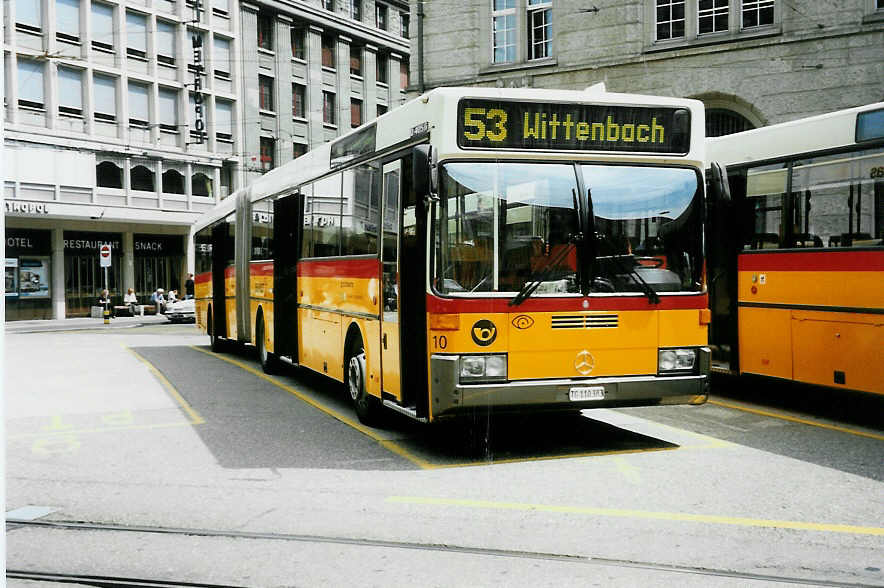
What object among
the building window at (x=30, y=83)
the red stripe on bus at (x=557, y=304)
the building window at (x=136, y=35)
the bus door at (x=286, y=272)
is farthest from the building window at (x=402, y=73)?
the red stripe on bus at (x=557, y=304)

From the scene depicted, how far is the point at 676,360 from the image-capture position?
845 centimetres

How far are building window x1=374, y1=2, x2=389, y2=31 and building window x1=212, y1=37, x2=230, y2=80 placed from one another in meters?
13.1

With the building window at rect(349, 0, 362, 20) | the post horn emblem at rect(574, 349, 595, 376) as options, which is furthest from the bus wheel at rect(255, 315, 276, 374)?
the building window at rect(349, 0, 362, 20)

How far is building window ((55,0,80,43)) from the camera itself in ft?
136

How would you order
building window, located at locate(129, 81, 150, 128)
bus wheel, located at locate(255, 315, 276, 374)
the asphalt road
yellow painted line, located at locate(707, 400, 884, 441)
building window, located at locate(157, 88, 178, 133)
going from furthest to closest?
building window, located at locate(157, 88, 178, 133) < building window, located at locate(129, 81, 150, 128) < bus wheel, located at locate(255, 315, 276, 374) < yellow painted line, located at locate(707, 400, 884, 441) < the asphalt road

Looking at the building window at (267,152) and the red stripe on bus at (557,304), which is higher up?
the building window at (267,152)

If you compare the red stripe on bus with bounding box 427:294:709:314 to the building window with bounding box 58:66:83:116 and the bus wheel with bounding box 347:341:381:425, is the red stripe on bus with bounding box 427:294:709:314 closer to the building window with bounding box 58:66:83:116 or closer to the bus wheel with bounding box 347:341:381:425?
the bus wheel with bounding box 347:341:381:425

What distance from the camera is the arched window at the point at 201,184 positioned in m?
47.8

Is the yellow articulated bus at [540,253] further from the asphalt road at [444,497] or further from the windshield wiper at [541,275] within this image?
the asphalt road at [444,497]

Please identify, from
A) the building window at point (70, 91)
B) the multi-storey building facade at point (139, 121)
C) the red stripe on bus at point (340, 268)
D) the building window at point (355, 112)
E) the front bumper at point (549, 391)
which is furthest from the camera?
the building window at point (355, 112)

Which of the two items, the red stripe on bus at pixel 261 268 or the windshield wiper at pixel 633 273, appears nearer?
the windshield wiper at pixel 633 273

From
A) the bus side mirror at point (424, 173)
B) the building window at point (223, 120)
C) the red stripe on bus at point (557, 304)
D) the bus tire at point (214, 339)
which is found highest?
the building window at point (223, 120)

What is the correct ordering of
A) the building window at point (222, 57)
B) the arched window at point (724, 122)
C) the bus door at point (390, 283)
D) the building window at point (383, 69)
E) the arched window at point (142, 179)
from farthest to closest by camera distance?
the building window at point (383, 69)
the building window at point (222, 57)
the arched window at point (142, 179)
the arched window at point (724, 122)
the bus door at point (390, 283)

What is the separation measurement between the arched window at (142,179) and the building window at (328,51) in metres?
13.9
